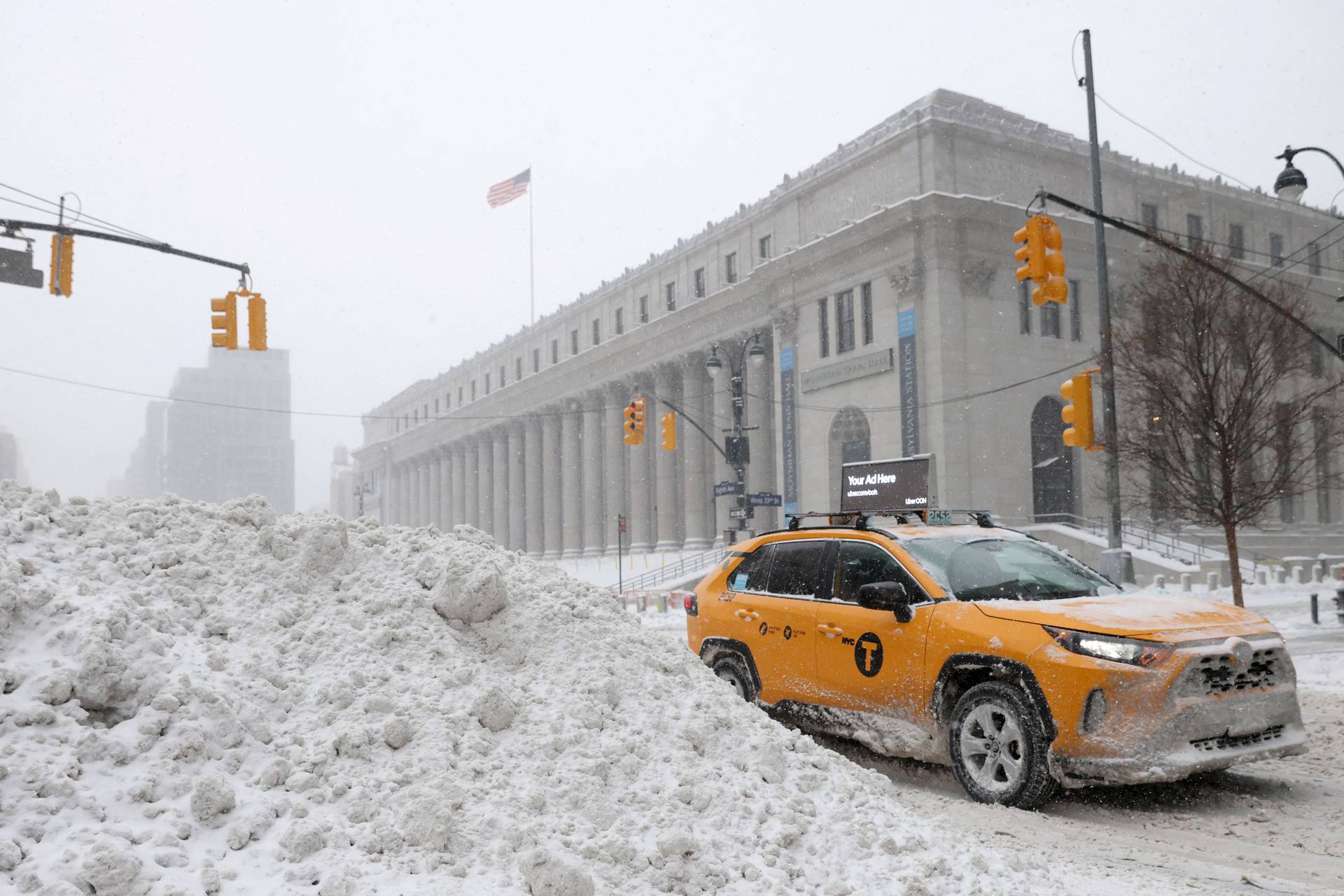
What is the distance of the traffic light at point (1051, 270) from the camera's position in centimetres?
1407

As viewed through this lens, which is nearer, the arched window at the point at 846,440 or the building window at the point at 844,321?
the arched window at the point at 846,440

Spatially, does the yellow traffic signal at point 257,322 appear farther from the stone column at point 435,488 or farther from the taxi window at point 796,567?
the stone column at point 435,488

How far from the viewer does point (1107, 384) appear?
18.9 metres

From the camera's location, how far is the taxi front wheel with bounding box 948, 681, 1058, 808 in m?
5.94

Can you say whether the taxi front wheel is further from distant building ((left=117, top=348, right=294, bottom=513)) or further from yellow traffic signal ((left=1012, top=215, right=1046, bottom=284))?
distant building ((left=117, top=348, right=294, bottom=513))

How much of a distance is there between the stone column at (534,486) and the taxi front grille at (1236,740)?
6754 cm

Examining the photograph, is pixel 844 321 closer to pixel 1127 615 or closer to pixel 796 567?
pixel 796 567

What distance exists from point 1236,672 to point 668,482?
158ft

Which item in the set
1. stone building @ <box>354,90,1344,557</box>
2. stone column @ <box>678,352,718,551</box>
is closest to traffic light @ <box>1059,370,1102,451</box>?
stone building @ <box>354,90,1344,557</box>

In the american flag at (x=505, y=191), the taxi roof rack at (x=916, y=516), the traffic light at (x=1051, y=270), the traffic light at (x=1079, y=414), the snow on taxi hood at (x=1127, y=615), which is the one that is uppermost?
the american flag at (x=505, y=191)

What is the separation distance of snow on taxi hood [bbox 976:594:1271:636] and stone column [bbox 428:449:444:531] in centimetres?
9250

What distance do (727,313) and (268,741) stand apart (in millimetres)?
45440

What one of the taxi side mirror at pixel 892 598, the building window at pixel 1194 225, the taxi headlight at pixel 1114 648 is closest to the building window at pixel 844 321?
the building window at pixel 1194 225

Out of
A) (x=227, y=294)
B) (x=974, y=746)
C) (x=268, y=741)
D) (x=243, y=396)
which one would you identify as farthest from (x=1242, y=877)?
(x=243, y=396)
